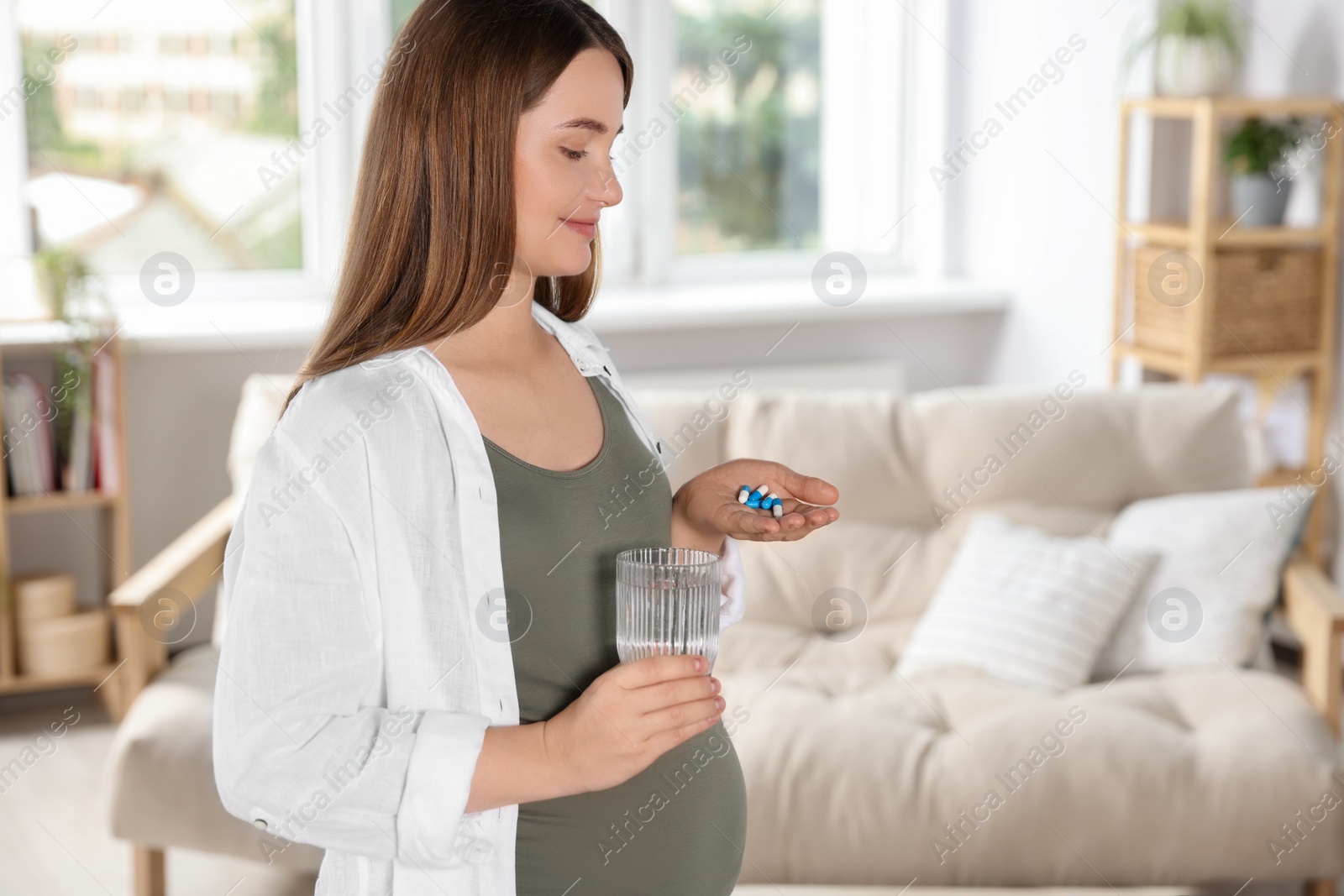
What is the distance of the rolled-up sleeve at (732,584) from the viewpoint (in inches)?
45.9

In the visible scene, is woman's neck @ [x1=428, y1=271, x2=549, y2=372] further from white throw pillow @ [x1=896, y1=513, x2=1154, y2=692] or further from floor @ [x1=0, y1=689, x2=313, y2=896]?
floor @ [x1=0, y1=689, x2=313, y2=896]

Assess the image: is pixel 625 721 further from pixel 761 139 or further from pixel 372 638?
pixel 761 139

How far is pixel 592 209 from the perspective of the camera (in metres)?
0.96

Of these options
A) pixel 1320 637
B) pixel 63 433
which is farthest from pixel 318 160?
pixel 1320 637

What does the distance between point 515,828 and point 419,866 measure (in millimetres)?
99

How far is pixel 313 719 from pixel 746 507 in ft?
1.30

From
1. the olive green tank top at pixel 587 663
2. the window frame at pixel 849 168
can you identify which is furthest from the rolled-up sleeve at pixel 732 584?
the window frame at pixel 849 168

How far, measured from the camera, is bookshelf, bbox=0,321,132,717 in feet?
10.0

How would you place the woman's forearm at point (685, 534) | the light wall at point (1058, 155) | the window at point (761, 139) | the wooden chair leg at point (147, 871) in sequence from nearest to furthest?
the woman's forearm at point (685, 534), the wooden chair leg at point (147, 871), the light wall at point (1058, 155), the window at point (761, 139)

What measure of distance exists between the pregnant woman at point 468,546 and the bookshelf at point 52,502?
235 cm

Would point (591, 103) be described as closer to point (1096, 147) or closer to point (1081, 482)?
point (1081, 482)

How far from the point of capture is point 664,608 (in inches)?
35.7

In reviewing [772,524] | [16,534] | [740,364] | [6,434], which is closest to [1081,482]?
[740,364]

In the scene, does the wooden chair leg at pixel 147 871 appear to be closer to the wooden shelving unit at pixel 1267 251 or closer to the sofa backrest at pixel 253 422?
the sofa backrest at pixel 253 422
